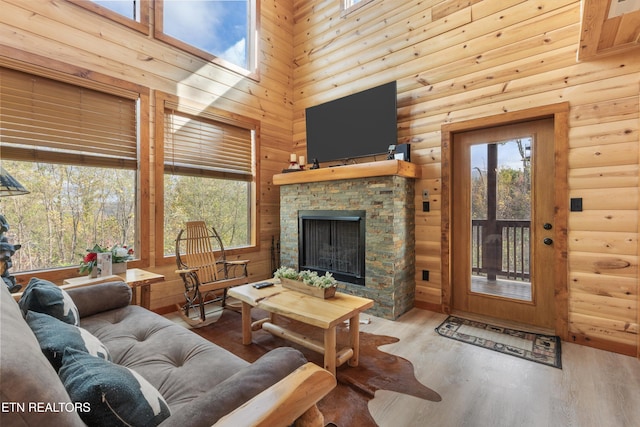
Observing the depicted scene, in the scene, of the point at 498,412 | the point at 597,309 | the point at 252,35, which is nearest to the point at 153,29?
the point at 252,35

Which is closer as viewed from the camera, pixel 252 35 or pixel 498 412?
pixel 498 412

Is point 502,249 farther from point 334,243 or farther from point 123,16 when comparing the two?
point 123,16

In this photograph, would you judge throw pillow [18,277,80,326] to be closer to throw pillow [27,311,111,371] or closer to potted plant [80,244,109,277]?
throw pillow [27,311,111,371]

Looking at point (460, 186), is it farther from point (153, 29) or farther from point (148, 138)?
point (153, 29)

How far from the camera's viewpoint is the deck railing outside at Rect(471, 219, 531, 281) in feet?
9.52

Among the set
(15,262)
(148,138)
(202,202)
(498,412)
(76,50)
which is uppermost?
(76,50)

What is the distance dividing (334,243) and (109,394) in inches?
121

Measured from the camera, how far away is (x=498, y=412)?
170 centimetres

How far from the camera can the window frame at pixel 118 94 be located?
2504mm

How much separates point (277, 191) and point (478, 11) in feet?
10.6

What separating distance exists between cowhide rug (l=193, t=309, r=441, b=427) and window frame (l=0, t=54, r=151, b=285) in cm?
116

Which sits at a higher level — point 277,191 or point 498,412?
point 277,191

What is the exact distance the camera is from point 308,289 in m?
2.43

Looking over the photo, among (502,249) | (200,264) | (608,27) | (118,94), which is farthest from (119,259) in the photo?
(608,27)
